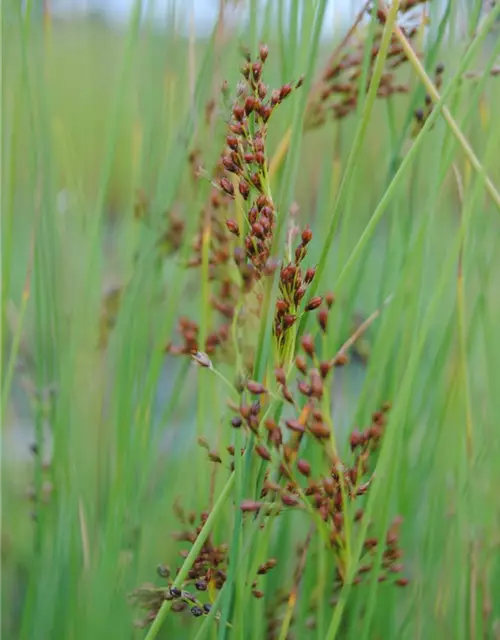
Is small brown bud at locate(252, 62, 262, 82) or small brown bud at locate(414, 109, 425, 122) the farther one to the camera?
small brown bud at locate(414, 109, 425, 122)

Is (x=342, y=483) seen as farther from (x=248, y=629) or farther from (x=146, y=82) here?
(x=146, y=82)

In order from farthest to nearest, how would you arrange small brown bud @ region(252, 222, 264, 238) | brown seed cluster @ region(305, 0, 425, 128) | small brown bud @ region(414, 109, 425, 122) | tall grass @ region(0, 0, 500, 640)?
brown seed cluster @ region(305, 0, 425, 128) < small brown bud @ region(414, 109, 425, 122) < tall grass @ region(0, 0, 500, 640) < small brown bud @ region(252, 222, 264, 238)

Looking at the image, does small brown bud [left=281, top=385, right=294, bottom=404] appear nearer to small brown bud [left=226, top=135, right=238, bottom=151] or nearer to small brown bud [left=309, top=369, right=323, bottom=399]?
small brown bud [left=309, top=369, right=323, bottom=399]

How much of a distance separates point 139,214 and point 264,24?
266mm

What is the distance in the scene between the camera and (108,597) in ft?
2.37

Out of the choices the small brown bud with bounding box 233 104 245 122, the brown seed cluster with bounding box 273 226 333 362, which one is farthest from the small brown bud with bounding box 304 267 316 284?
the small brown bud with bounding box 233 104 245 122

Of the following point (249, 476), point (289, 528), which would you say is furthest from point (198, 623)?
point (249, 476)

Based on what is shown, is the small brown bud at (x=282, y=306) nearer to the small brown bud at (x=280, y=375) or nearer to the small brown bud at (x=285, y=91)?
the small brown bud at (x=280, y=375)

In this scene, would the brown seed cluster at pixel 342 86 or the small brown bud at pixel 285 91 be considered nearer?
the small brown bud at pixel 285 91

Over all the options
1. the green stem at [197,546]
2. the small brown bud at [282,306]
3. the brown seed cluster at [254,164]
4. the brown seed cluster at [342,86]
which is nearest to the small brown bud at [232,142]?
the brown seed cluster at [254,164]

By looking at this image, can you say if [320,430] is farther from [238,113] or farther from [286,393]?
[238,113]

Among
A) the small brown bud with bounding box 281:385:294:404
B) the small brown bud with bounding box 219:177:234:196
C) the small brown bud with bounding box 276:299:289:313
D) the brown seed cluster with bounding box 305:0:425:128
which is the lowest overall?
the small brown bud with bounding box 281:385:294:404

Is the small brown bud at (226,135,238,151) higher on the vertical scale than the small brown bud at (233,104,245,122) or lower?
lower

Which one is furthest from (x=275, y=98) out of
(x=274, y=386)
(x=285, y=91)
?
(x=274, y=386)
